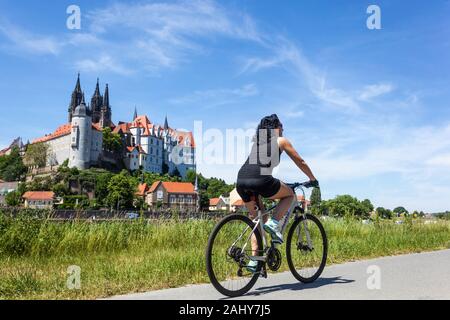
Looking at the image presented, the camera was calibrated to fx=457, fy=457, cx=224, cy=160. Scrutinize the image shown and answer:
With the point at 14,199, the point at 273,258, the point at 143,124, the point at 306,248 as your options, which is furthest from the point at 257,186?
the point at 143,124

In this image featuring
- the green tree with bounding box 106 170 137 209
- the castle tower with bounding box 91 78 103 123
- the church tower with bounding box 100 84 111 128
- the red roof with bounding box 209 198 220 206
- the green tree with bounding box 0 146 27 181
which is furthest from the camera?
the red roof with bounding box 209 198 220 206

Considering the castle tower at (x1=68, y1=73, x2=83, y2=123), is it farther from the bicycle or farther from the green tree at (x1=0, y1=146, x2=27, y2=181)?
the bicycle

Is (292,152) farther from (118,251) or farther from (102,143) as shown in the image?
(102,143)

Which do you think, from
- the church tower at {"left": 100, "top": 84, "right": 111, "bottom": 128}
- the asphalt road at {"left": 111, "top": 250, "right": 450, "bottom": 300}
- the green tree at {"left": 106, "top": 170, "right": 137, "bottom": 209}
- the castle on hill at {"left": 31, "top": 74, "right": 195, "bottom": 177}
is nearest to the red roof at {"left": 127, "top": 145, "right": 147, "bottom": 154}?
the castle on hill at {"left": 31, "top": 74, "right": 195, "bottom": 177}

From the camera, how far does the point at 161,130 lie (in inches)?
7018

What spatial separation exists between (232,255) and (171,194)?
138m

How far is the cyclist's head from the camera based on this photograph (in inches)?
197

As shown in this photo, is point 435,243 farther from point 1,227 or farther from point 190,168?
point 190,168

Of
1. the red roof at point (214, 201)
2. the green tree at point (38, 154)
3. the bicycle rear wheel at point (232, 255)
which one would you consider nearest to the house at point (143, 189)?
the green tree at point (38, 154)

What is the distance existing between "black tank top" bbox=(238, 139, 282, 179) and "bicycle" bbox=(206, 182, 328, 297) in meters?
0.44

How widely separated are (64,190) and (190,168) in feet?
212

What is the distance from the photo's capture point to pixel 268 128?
5055mm
